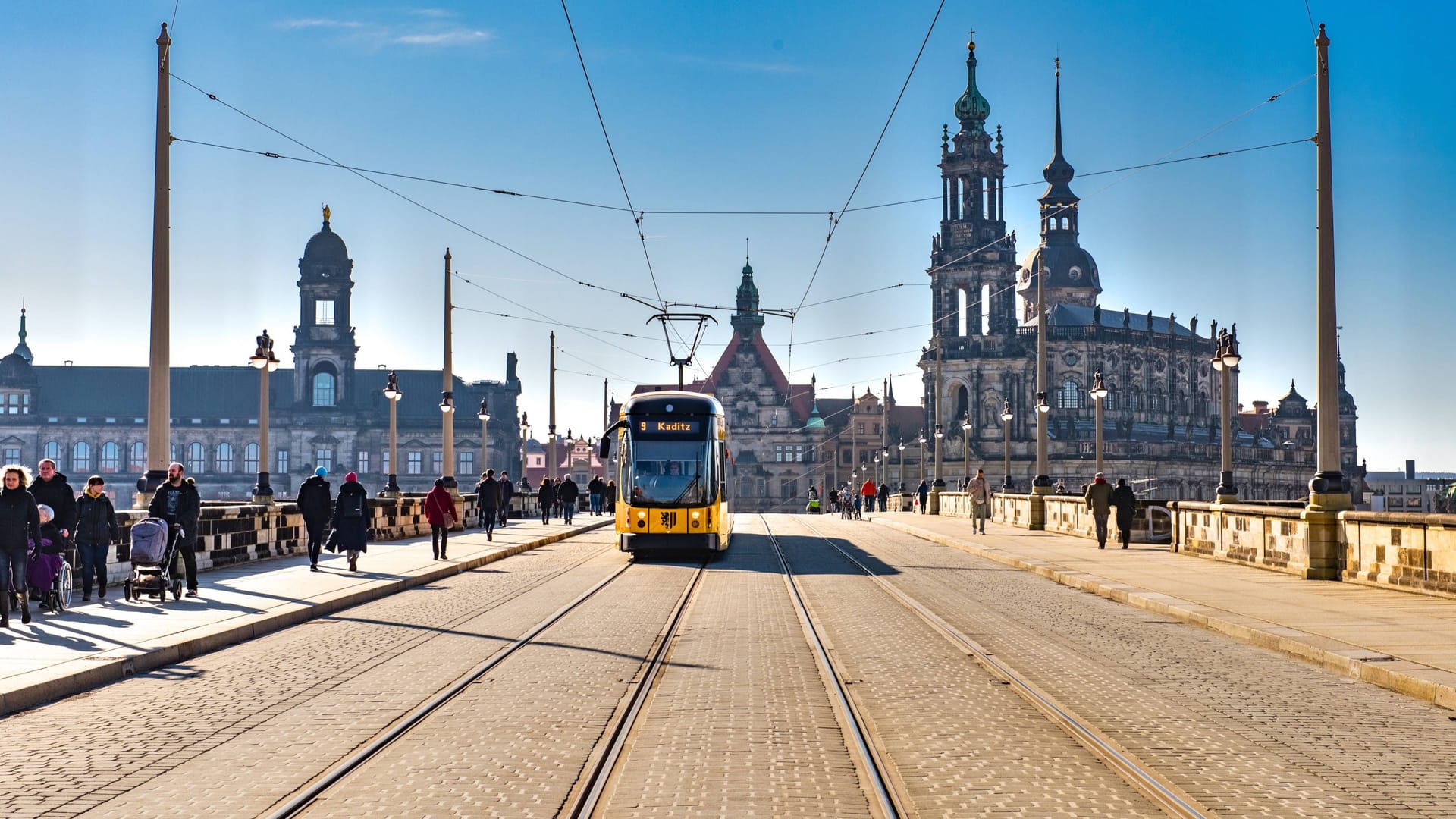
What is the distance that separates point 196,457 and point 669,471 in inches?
4127

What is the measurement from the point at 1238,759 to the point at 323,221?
112945 millimetres

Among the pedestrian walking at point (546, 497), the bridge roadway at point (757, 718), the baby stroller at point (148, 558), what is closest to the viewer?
the bridge roadway at point (757, 718)

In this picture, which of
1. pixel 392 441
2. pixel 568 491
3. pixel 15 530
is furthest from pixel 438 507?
pixel 568 491

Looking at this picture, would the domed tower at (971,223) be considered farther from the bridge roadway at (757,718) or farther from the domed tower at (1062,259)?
the bridge roadway at (757,718)

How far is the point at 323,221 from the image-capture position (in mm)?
113062

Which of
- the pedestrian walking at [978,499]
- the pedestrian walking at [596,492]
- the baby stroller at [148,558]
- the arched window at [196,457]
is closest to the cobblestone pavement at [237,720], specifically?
the baby stroller at [148,558]

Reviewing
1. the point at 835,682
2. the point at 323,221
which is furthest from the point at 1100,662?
the point at 323,221

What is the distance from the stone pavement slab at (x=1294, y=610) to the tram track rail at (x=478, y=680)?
17.4 ft

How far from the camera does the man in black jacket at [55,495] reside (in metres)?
13.5

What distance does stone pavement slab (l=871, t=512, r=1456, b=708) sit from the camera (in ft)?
33.9

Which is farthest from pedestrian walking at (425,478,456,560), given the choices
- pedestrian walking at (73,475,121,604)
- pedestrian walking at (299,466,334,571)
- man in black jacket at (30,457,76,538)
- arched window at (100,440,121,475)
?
arched window at (100,440,121,475)

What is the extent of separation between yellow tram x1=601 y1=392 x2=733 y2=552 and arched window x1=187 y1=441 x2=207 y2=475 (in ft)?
340

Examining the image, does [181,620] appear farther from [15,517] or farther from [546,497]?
[546,497]

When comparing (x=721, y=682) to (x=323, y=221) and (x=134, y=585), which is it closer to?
(x=134, y=585)
